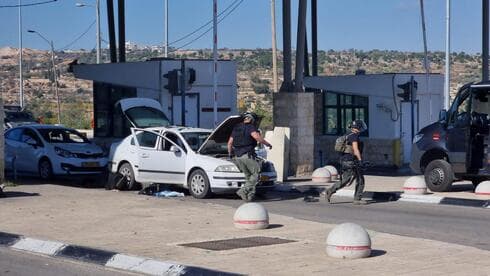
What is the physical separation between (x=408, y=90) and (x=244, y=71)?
274ft

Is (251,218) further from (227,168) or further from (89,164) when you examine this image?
(89,164)

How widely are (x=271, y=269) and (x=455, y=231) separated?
4907mm

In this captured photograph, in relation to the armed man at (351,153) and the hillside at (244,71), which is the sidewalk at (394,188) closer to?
the armed man at (351,153)

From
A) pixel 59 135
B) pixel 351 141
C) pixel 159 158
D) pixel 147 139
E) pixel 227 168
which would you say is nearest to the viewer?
pixel 351 141

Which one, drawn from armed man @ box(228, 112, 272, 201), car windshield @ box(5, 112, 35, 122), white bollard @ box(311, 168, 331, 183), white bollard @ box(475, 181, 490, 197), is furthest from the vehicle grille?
car windshield @ box(5, 112, 35, 122)

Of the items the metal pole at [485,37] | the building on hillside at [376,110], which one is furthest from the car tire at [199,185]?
the metal pole at [485,37]

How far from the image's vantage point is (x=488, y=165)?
20297mm

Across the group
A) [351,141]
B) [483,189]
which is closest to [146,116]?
[351,141]

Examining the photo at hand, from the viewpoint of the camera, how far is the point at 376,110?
1247 inches

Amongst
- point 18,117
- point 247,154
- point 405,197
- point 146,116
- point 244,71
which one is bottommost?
point 405,197

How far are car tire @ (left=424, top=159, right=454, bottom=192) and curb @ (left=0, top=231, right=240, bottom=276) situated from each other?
10909 millimetres

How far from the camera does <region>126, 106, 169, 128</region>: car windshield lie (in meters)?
26.6

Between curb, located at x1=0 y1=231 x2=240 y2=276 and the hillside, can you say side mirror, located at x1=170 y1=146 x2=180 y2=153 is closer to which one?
curb, located at x1=0 y1=231 x2=240 y2=276

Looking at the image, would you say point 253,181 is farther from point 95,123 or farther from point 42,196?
point 95,123
